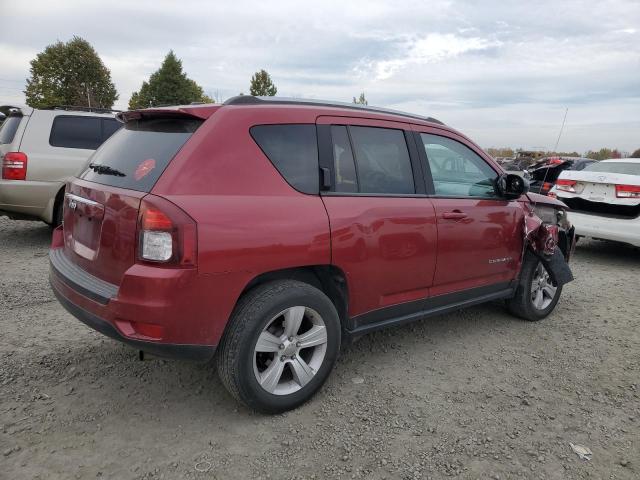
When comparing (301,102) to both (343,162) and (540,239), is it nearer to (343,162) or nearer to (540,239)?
(343,162)

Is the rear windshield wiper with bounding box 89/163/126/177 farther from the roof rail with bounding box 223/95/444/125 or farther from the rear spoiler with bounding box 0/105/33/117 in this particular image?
the rear spoiler with bounding box 0/105/33/117

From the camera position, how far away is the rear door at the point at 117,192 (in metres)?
2.32

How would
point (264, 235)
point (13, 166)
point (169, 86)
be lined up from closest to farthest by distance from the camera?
1. point (264, 235)
2. point (13, 166)
3. point (169, 86)

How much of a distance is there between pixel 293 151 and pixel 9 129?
5283 millimetres

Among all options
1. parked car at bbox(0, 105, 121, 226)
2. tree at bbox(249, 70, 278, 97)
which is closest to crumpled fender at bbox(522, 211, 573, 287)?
parked car at bbox(0, 105, 121, 226)

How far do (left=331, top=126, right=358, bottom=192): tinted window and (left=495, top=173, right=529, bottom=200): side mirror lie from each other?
4.90 feet

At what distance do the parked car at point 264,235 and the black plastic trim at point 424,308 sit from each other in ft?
0.05

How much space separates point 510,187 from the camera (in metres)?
3.77

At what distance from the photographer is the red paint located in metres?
2.22

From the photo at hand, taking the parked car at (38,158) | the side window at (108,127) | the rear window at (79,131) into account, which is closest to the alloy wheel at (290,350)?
the parked car at (38,158)

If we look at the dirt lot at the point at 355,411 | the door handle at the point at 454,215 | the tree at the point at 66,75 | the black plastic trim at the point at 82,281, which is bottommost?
the dirt lot at the point at 355,411

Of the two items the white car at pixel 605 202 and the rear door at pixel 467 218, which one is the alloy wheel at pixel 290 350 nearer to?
the rear door at pixel 467 218

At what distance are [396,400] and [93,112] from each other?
622 centimetres

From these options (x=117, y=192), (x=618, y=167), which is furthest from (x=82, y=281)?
(x=618, y=167)
